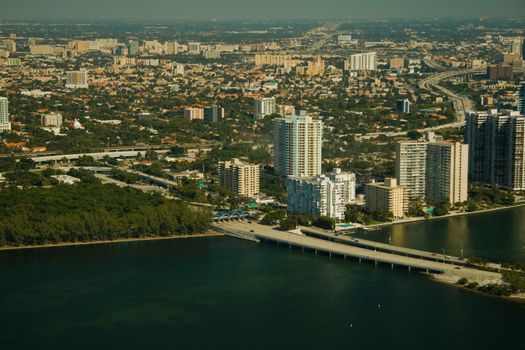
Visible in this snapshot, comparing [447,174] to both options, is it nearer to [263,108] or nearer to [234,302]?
[234,302]

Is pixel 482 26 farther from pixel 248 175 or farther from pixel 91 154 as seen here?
pixel 248 175

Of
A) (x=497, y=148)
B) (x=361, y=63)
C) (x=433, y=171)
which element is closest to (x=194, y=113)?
(x=497, y=148)

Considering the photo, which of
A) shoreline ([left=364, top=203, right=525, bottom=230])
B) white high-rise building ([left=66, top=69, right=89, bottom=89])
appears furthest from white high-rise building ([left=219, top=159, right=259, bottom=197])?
white high-rise building ([left=66, top=69, right=89, bottom=89])

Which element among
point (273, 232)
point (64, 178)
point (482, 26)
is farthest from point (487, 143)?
point (482, 26)

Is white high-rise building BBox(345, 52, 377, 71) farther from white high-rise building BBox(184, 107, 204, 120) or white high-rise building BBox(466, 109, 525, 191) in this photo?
white high-rise building BBox(466, 109, 525, 191)

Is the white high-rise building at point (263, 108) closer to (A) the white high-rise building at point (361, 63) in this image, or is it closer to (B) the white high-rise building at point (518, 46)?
(B) the white high-rise building at point (518, 46)

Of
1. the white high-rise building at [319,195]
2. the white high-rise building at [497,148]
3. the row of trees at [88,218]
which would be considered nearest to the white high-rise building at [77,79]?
the white high-rise building at [497,148]
